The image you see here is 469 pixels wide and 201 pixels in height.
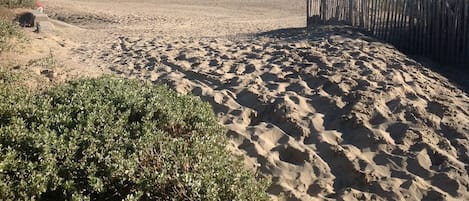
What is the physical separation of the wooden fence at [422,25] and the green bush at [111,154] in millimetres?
5515

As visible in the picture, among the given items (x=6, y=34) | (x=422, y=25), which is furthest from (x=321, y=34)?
(x=6, y=34)

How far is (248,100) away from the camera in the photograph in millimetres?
6543

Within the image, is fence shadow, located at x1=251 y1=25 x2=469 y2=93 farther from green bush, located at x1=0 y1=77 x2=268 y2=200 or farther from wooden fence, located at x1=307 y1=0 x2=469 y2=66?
green bush, located at x1=0 y1=77 x2=268 y2=200

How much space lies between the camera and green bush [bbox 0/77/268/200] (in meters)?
3.39

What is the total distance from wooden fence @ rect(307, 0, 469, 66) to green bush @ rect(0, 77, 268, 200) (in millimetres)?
5515

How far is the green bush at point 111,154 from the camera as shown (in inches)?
133

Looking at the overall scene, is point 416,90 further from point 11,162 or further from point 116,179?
point 11,162

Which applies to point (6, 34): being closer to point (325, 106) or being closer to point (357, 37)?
point (325, 106)

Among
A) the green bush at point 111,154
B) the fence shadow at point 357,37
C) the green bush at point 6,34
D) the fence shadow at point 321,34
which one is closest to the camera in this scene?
the green bush at point 111,154

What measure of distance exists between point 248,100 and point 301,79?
1.01 metres

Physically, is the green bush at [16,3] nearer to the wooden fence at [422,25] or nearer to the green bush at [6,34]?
the green bush at [6,34]

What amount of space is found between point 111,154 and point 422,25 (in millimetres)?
6956

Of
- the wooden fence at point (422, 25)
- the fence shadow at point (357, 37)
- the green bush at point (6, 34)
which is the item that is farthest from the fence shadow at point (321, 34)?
the green bush at point (6, 34)

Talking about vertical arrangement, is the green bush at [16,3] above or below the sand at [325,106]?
above
